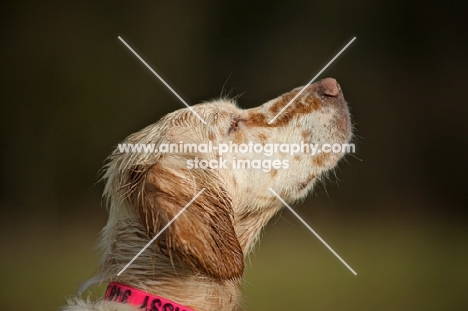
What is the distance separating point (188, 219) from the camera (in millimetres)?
2201

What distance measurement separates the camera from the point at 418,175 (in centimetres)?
711

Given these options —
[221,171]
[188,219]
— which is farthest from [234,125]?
[188,219]

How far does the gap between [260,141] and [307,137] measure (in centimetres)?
18

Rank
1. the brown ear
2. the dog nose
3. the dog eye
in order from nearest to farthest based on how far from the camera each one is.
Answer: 1. the brown ear
2. the dog eye
3. the dog nose

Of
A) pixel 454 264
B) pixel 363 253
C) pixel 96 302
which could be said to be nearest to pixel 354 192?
pixel 363 253

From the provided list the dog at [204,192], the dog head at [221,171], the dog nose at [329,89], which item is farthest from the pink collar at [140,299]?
the dog nose at [329,89]

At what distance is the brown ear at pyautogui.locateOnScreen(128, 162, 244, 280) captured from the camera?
7.13 ft

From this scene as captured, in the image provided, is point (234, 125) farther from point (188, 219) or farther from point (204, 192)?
point (188, 219)

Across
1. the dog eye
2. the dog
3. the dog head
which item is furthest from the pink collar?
the dog eye

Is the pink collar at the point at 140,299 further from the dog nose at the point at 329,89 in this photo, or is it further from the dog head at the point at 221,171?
the dog nose at the point at 329,89

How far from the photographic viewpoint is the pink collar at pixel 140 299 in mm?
2291

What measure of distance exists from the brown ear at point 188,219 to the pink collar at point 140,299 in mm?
150

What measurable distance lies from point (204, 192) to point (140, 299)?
15.4 inches

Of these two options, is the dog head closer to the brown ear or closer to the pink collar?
the brown ear
